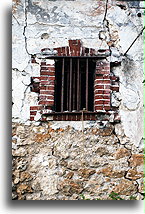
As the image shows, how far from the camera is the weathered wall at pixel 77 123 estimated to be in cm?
299

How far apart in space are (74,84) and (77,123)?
0.35 metres

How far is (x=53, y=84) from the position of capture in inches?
123

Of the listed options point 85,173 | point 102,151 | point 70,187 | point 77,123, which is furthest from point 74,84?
point 70,187

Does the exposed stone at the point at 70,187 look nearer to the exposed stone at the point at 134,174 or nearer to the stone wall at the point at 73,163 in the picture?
the stone wall at the point at 73,163

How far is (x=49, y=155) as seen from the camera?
119 inches

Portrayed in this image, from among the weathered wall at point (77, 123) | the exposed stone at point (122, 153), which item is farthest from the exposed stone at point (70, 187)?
the exposed stone at point (122, 153)

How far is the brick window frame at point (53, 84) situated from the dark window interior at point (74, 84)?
2.0 inches

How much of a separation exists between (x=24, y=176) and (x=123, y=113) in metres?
1.00

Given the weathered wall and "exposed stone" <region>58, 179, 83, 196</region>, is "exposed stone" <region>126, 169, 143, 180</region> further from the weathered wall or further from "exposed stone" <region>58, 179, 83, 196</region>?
"exposed stone" <region>58, 179, 83, 196</region>

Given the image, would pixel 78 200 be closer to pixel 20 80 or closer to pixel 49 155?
pixel 49 155

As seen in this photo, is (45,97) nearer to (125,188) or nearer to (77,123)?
(77,123)

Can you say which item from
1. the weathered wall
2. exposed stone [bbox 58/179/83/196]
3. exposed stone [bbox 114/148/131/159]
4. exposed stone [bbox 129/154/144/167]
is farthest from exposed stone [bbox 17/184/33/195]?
exposed stone [bbox 129/154/144/167]

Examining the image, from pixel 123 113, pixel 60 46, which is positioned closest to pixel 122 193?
pixel 123 113

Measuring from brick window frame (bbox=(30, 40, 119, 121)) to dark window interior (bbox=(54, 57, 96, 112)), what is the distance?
52mm
